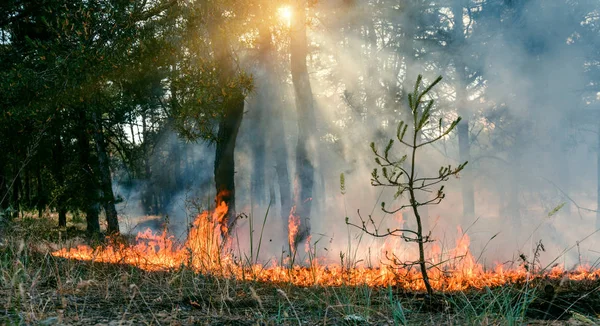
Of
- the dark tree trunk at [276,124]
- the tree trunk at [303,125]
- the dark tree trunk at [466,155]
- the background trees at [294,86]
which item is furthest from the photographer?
the dark tree trunk at [466,155]

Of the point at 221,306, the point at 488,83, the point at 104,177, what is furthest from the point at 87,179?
the point at 488,83

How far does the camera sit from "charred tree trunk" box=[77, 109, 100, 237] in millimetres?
13793

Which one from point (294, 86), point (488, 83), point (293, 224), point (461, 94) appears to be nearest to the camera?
point (293, 224)

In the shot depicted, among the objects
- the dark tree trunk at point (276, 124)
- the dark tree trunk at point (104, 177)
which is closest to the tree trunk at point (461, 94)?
the dark tree trunk at point (276, 124)

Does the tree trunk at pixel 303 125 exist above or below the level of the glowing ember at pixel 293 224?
above

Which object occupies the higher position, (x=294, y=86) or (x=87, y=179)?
(x=294, y=86)

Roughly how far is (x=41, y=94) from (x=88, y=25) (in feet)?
4.17

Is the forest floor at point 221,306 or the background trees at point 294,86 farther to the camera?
the background trees at point 294,86

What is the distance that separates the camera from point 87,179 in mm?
14242

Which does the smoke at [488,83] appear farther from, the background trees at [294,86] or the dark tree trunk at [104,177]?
the dark tree trunk at [104,177]

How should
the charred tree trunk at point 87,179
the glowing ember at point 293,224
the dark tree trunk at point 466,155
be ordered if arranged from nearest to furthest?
the glowing ember at point 293,224, the charred tree trunk at point 87,179, the dark tree trunk at point 466,155

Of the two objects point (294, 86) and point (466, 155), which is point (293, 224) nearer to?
point (294, 86)

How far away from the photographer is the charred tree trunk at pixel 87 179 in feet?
45.3

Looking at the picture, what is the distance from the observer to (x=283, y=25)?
10586 mm
